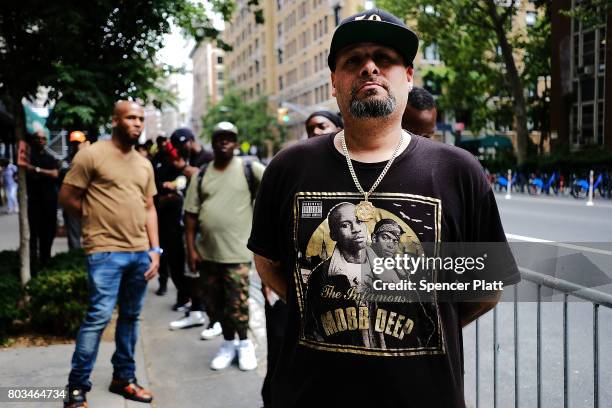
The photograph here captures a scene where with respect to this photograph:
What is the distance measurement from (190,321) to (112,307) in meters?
2.27

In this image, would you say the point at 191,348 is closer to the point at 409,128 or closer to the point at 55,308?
the point at 55,308

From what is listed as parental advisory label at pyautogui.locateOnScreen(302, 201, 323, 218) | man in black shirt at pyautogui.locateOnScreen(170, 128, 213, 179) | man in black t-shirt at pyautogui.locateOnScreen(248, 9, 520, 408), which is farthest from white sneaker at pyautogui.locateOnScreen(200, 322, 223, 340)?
parental advisory label at pyautogui.locateOnScreen(302, 201, 323, 218)

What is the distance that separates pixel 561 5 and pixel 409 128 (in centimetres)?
2170

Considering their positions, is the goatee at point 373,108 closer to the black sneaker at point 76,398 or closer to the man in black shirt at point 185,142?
the black sneaker at point 76,398

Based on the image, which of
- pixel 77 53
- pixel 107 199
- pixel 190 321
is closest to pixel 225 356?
pixel 190 321

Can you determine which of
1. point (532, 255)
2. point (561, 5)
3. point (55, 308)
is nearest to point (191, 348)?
point (55, 308)

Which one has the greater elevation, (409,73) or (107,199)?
(409,73)

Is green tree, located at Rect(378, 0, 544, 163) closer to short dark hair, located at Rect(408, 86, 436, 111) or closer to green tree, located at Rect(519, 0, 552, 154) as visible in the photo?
green tree, located at Rect(519, 0, 552, 154)

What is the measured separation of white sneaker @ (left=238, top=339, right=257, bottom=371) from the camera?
4.79m

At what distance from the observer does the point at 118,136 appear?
400 cm

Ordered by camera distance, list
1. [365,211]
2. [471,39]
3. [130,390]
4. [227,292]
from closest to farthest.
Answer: [365,211], [130,390], [227,292], [471,39]

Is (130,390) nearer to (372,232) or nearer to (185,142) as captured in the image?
(372,232)

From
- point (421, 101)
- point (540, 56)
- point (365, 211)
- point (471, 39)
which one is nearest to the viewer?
point (365, 211)

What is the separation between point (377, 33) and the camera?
1877 mm
